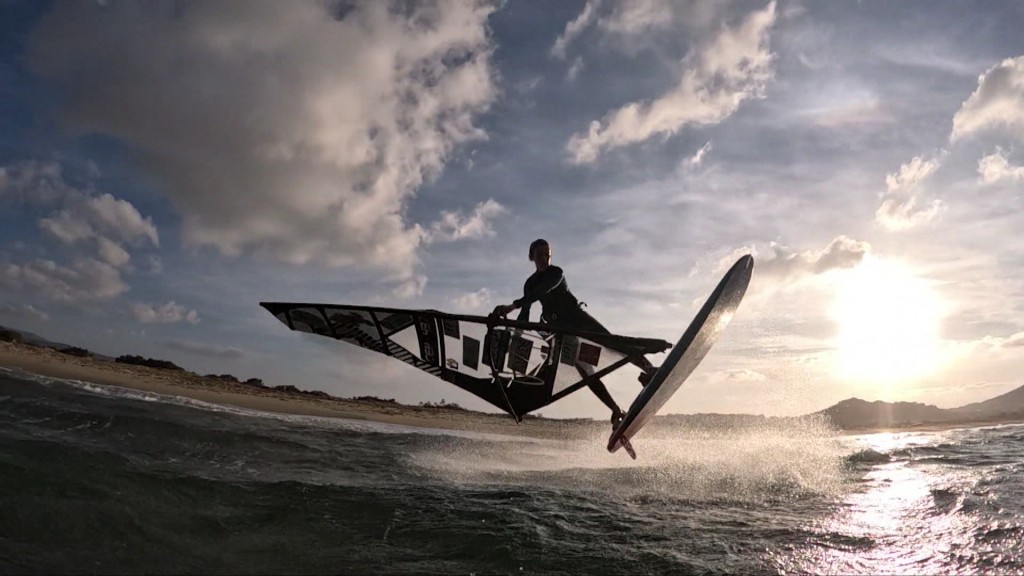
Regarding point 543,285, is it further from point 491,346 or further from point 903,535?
point 903,535

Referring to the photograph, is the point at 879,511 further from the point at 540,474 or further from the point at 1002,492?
the point at 540,474

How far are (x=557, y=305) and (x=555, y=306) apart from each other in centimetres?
4

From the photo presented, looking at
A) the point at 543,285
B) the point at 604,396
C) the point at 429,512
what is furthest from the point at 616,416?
the point at 429,512

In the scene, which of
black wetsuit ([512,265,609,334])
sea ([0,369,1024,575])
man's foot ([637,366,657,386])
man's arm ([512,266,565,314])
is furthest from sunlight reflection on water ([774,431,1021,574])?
man's arm ([512,266,565,314])

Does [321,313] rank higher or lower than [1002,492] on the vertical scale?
higher

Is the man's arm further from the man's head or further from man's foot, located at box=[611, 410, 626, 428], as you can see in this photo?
man's foot, located at box=[611, 410, 626, 428]

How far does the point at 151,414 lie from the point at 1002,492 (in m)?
14.1

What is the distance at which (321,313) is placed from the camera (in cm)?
833

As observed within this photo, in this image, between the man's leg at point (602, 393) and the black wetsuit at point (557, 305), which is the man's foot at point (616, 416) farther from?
the black wetsuit at point (557, 305)

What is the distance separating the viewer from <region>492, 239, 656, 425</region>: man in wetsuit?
8148mm

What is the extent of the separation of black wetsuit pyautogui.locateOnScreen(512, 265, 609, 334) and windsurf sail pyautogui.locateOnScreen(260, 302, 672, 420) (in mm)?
342

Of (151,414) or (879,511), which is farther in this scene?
(151,414)

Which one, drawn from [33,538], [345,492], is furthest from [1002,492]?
[33,538]

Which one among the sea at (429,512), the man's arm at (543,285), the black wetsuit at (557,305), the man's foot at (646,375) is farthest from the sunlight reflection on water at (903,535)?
the man's arm at (543,285)
